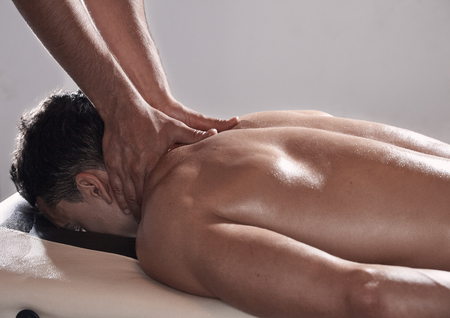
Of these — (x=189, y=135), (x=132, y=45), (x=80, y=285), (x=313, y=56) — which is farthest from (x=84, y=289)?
(x=313, y=56)

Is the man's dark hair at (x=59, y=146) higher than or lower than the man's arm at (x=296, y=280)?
higher

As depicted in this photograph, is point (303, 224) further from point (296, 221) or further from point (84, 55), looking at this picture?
point (84, 55)

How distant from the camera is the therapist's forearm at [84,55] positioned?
50.7 inches

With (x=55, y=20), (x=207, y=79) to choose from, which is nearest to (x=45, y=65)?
(x=207, y=79)

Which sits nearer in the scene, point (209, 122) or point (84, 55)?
point (84, 55)

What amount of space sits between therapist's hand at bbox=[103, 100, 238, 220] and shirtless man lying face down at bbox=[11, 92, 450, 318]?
0.05 metres

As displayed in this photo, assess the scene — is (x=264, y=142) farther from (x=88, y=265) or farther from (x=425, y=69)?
(x=425, y=69)

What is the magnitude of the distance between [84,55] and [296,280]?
33.6 inches

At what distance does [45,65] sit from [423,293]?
9.09 feet

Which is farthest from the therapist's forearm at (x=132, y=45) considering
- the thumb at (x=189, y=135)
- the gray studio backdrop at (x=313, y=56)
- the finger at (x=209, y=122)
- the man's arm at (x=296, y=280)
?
the gray studio backdrop at (x=313, y=56)

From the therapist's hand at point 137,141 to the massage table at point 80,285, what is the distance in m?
0.21

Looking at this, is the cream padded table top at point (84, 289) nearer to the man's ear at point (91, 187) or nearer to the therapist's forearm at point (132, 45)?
the man's ear at point (91, 187)

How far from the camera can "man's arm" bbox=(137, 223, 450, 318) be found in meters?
0.90

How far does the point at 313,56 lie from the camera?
3.50 metres
